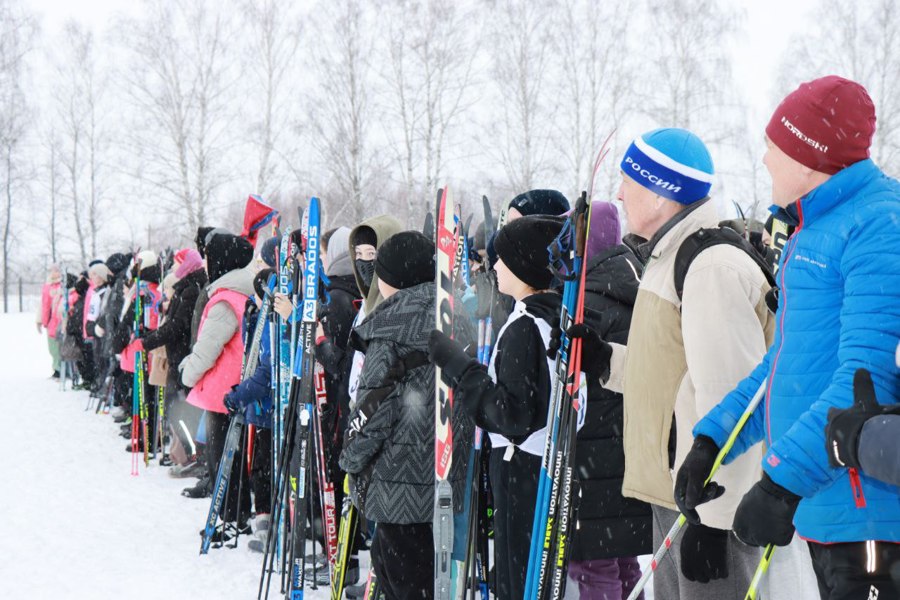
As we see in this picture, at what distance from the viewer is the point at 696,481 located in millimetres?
1878

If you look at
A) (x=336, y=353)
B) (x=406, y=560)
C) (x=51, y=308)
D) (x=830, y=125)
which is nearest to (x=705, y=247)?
(x=830, y=125)

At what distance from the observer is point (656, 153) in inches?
94.0

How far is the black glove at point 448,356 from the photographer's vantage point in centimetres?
272

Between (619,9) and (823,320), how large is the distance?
22.3 m

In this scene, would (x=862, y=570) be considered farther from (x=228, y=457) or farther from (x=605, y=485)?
(x=228, y=457)

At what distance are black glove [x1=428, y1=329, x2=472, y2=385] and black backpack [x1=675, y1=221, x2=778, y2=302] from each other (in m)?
0.83

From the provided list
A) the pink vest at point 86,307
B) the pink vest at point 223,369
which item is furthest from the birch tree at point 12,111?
the pink vest at point 223,369

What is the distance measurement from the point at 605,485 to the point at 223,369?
3573 mm

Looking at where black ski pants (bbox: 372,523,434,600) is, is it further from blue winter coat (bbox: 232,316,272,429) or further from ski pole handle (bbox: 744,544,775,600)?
blue winter coat (bbox: 232,316,272,429)

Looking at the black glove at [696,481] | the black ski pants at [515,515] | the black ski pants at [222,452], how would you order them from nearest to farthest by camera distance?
the black glove at [696,481] → the black ski pants at [515,515] → the black ski pants at [222,452]

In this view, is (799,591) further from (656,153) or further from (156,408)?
(156,408)

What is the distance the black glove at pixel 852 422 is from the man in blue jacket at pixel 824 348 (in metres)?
0.06

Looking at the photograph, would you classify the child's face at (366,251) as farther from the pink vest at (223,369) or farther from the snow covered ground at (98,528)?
the snow covered ground at (98,528)

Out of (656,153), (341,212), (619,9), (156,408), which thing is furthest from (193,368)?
(619,9)
